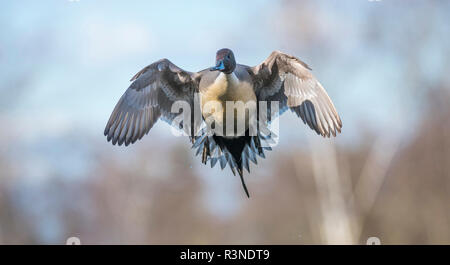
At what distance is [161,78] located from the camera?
4.86m

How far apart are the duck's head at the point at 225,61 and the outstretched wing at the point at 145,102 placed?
0.44 meters

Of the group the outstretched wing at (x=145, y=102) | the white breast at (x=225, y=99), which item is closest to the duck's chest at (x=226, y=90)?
the white breast at (x=225, y=99)

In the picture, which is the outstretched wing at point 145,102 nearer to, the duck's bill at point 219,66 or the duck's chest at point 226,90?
the duck's chest at point 226,90

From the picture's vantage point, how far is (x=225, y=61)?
437 cm

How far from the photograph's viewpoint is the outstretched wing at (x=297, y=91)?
4730mm

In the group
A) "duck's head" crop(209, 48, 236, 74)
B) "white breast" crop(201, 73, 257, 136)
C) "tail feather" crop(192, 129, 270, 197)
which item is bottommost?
"tail feather" crop(192, 129, 270, 197)

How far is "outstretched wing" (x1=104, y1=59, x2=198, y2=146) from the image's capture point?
15.9 ft

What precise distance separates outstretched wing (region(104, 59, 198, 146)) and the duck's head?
1.46 feet

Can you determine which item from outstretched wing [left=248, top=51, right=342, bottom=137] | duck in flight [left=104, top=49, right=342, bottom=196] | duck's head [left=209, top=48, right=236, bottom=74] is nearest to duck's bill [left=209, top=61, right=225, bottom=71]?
duck's head [left=209, top=48, right=236, bottom=74]

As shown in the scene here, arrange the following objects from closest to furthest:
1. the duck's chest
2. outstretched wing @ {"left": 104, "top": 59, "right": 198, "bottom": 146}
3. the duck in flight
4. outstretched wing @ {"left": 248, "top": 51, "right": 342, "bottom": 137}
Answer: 1. the duck's chest
2. the duck in flight
3. outstretched wing @ {"left": 248, "top": 51, "right": 342, "bottom": 137}
4. outstretched wing @ {"left": 104, "top": 59, "right": 198, "bottom": 146}

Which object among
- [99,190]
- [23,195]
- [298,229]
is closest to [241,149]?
[298,229]

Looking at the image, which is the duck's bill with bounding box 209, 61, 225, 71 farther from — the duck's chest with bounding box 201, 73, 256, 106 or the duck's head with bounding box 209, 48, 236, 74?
the duck's chest with bounding box 201, 73, 256, 106

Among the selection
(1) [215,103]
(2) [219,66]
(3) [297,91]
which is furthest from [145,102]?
(3) [297,91]
